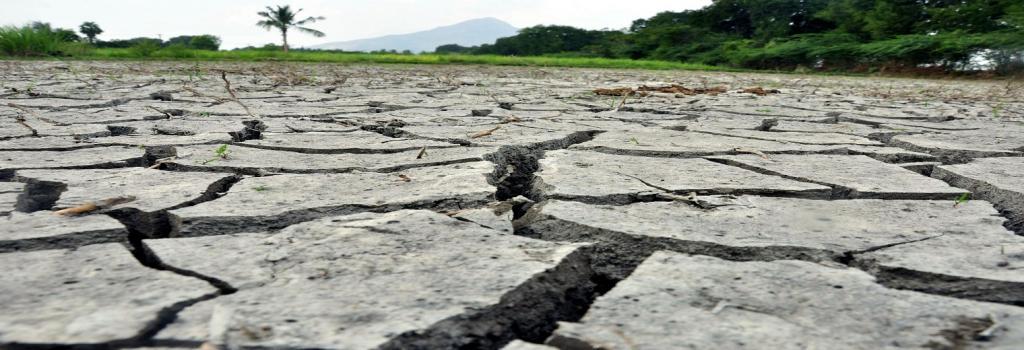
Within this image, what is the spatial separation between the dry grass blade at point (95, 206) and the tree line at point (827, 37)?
13.1 meters

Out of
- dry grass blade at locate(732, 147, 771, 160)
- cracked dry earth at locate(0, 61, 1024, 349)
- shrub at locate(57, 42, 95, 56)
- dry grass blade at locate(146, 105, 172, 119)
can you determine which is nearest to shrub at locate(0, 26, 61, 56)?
shrub at locate(57, 42, 95, 56)

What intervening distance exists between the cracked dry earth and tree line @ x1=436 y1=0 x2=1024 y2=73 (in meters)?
12.0

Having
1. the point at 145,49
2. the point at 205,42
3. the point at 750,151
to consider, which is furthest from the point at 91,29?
the point at 750,151

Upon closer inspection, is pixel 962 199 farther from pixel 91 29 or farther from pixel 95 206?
pixel 91 29

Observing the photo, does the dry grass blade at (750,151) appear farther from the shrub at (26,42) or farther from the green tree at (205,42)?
the green tree at (205,42)

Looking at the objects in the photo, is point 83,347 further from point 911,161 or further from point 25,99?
point 25,99

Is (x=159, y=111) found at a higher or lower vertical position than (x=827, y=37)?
lower

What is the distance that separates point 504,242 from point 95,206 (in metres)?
0.81

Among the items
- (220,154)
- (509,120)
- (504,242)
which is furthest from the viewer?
(509,120)

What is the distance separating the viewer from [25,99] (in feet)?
13.5

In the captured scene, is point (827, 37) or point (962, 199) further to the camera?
point (827, 37)

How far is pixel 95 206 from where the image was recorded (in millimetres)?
1435

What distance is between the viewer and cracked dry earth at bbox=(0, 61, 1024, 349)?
888mm

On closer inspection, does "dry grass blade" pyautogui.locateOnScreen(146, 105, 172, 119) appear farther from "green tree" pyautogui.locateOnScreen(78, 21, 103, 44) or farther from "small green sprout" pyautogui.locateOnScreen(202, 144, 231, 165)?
"green tree" pyautogui.locateOnScreen(78, 21, 103, 44)
